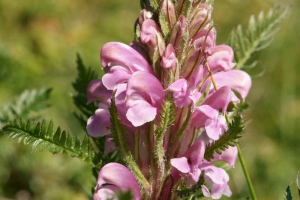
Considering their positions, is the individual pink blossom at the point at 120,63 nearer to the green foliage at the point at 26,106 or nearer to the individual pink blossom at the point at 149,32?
the individual pink blossom at the point at 149,32

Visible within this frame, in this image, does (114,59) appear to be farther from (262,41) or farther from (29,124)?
(262,41)

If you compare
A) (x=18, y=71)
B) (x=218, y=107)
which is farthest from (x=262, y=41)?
(x=18, y=71)

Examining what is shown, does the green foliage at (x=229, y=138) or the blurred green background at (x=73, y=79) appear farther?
the blurred green background at (x=73, y=79)

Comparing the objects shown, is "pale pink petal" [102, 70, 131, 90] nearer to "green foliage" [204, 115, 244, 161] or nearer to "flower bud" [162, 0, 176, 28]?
"flower bud" [162, 0, 176, 28]

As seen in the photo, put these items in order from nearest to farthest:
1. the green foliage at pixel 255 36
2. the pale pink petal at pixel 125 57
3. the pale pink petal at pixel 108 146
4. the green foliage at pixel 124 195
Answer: the green foliage at pixel 124 195 < the pale pink petal at pixel 125 57 < the pale pink petal at pixel 108 146 < the green foliage at pixel 255 36

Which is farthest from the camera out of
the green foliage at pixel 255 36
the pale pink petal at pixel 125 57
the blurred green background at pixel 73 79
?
the blurred green background at pixel 73 79

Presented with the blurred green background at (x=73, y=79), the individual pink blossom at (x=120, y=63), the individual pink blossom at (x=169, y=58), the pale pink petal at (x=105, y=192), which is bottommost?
the blurred green background at (x=73, y=79)

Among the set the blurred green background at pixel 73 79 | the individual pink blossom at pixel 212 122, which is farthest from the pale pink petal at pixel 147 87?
the blurred green background at pixel 73 79
